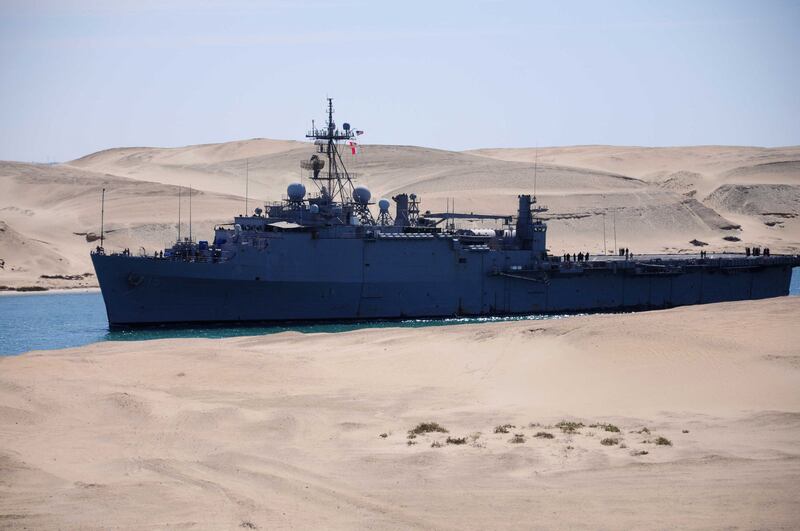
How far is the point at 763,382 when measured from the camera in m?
18.8

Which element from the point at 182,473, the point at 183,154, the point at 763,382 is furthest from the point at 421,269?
the point at 183,154

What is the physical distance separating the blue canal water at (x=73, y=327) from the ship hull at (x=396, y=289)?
73 centimetres

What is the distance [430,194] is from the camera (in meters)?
102

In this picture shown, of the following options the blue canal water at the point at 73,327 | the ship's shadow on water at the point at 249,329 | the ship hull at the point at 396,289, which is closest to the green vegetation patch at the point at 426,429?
the blue canal water at the point at 73,327

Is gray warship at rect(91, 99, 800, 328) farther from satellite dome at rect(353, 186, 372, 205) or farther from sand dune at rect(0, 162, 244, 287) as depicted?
sand dune at rect(0, 162, 244, 287)

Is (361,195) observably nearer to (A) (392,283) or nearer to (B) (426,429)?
(A) (392,283)

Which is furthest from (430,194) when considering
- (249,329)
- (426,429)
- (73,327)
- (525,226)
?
(426,429)

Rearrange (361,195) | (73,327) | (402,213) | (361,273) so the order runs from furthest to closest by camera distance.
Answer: (402,213) → (361,195) → (361,273) → (73,327)

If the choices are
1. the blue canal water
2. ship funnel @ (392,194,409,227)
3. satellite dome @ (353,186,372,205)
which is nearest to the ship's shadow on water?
the blue canal water

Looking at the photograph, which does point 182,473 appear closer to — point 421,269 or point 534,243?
point 421,269

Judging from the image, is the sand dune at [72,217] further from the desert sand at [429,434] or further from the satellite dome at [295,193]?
the desert sand at [429,434]

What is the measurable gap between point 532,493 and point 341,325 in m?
28.0

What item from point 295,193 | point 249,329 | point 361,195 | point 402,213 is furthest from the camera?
point 402,213

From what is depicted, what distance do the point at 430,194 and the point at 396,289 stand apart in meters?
60.7
